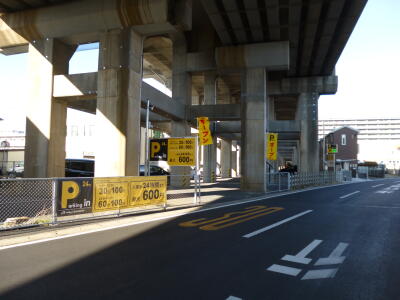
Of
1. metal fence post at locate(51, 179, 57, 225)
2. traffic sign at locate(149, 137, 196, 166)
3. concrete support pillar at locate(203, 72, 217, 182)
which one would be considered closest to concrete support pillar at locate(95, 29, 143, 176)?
traffic sign at locate(149, 137, 196, 166)

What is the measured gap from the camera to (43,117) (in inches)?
727

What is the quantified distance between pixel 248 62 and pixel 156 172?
12.7 meters

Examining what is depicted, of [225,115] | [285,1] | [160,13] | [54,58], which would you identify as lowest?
[225,115]

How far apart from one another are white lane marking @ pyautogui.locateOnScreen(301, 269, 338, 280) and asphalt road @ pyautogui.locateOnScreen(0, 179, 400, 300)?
16 mm

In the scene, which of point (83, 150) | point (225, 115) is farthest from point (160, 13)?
point (83, 150)

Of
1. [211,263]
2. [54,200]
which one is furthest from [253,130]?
[211,263]

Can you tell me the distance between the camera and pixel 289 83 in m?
34.0

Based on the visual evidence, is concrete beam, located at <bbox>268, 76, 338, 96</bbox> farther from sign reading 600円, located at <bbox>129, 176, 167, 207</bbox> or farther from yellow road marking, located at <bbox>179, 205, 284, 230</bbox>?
sign reading 600円, located at <bbox>129, 176, 167, 207</bbox>

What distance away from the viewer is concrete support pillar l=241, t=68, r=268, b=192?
21953 millimetres

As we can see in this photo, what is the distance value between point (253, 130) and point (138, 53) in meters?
9.64

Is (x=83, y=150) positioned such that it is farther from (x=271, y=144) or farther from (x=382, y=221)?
(x=382, y=221)

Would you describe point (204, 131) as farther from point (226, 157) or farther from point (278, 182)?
point (226, 157)

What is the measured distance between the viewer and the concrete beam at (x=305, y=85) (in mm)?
32875

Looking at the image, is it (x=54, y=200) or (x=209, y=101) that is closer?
(x=54, y=200)
